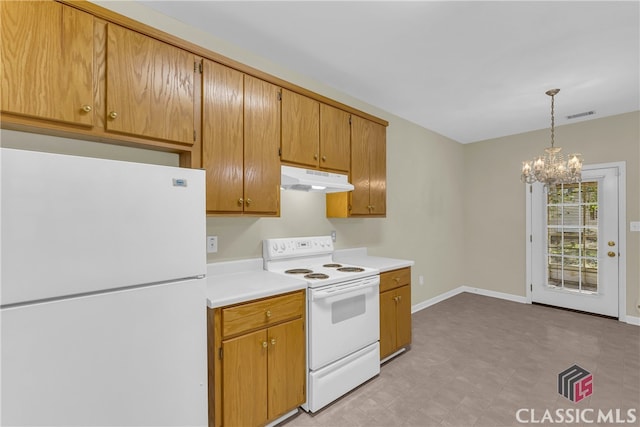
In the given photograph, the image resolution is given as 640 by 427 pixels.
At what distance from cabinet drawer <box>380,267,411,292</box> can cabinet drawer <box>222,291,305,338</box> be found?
94 cm

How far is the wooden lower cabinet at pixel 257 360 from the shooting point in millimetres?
1648

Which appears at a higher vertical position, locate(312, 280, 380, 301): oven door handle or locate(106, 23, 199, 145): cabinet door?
locate(106, 23, 199, 145): cabinet door

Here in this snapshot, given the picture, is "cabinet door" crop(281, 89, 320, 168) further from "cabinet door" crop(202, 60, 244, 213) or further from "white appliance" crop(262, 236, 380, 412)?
"white appliance" crop(262, 236, 380, 412)

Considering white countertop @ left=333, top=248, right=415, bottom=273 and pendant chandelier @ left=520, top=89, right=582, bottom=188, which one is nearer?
white countertop @ left=333, top=248, right=415, bottom=273

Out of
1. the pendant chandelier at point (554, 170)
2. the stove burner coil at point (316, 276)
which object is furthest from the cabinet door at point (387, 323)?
the pendant chandelier at point (554, 170)

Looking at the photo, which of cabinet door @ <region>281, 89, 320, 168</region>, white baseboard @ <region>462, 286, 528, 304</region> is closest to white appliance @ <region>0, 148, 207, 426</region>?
cabinet door @ <region>281, 89, 320, 168</region>

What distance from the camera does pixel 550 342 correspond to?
3164 millimetres

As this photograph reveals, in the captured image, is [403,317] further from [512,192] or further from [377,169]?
[512,192]

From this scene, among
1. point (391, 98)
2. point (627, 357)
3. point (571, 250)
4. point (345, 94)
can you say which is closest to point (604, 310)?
point (571, 250)

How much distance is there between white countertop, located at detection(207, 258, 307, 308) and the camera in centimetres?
171

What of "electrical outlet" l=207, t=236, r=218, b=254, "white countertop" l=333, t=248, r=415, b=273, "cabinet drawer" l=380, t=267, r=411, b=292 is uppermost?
"electrical outlet" l=207, t=236, r=218, b=254

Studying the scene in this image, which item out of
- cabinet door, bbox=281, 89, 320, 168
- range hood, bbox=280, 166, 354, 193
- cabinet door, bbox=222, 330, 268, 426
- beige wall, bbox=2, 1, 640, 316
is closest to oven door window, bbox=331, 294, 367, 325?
cabinet door, bbox=222, 330, 268, 426

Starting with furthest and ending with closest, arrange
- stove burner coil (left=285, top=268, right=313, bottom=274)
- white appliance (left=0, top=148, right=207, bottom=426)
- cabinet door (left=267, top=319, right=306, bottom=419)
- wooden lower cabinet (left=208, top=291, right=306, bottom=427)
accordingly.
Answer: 1. stove burner coil (left=285, top=268, right=313, bottom=274)
2. cabinet door (left=267, top=319, right=306, bottom=419)
3. wooden lower cabinet (left=208, top=291, right=306, bottom=427)
4. white appliance (left=0, top=148, right=207, bottom=426)

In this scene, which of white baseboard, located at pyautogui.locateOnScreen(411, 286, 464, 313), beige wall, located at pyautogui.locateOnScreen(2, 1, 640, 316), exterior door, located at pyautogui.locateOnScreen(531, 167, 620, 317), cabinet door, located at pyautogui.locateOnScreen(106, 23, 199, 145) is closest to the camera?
cabinet door, located at pyautogui.locateOnScreen(106, 23, 199, 145)
